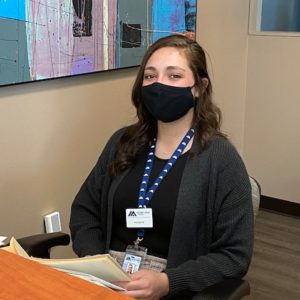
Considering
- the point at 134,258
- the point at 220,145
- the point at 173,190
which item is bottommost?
the point at 134,258

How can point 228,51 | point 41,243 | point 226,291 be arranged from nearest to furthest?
point 226,291, point 41,243, point 228,51

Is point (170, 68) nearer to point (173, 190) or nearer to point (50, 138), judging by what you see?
point (173, 190)

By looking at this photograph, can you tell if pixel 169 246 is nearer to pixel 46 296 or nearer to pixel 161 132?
pixel 161 132

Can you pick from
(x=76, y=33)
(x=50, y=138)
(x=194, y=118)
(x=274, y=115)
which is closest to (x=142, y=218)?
(x=194, y=118)

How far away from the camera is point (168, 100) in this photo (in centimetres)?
171

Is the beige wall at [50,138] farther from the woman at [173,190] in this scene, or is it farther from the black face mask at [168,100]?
the black face mask at [168,100]

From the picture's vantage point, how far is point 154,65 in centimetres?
176

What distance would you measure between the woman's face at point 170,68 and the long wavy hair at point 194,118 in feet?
0.06

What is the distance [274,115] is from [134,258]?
8.37ft

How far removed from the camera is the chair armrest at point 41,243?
1.69 meters

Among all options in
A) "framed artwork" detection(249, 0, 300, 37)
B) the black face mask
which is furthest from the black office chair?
"framed artwork" detection(249, 0, 300, 37)

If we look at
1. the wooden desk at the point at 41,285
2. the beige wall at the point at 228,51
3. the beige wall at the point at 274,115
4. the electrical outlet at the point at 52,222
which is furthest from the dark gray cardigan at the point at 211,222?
the beige wall at the point at 274,115

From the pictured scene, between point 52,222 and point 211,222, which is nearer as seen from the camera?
point 211,222

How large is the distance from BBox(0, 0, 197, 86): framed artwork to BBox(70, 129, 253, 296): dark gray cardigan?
935mm
